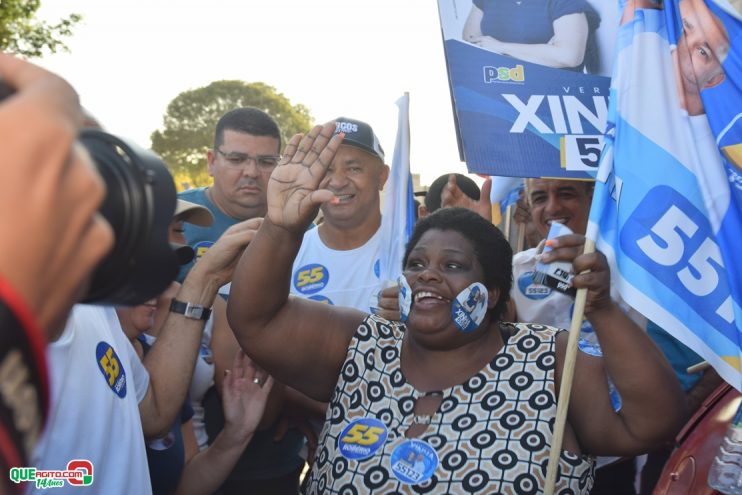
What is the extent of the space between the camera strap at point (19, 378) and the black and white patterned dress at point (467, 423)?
1733mm

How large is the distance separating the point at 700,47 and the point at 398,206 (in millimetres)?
1540

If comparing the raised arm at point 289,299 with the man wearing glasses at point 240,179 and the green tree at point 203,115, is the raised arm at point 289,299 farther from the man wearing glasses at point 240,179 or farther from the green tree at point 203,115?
the green tree at point 203,115

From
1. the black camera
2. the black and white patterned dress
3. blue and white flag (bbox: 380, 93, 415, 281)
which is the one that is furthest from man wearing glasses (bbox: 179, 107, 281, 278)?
the black camera

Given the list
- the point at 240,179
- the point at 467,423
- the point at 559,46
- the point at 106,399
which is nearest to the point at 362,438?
the point at 467,423

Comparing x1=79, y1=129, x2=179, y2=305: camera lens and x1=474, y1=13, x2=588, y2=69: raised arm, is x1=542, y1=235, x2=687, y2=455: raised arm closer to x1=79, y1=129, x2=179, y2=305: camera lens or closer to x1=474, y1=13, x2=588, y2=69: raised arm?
x1=474, y1=13, x2=588, y2=69: raised arm

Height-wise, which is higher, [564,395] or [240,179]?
[240,179]

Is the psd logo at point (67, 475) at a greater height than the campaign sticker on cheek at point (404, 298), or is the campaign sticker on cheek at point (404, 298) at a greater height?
the psd logo at point (67, 475)

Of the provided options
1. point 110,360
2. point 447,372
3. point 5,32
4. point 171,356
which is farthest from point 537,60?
point 5,32

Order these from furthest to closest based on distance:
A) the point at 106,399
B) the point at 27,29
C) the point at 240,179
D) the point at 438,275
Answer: the point at 27,29, the point at 240,179, the point at 438,275, the point at 106,399

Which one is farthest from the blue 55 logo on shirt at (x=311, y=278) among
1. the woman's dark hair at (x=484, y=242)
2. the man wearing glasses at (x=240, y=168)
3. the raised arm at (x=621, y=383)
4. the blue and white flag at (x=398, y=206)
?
the raised arm at (x=621, y=383)

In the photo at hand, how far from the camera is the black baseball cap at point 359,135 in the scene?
403 centimetres

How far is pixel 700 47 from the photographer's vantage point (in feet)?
7.88

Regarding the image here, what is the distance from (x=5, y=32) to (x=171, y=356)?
13.3 meters

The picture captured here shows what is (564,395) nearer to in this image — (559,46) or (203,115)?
(559,46)
